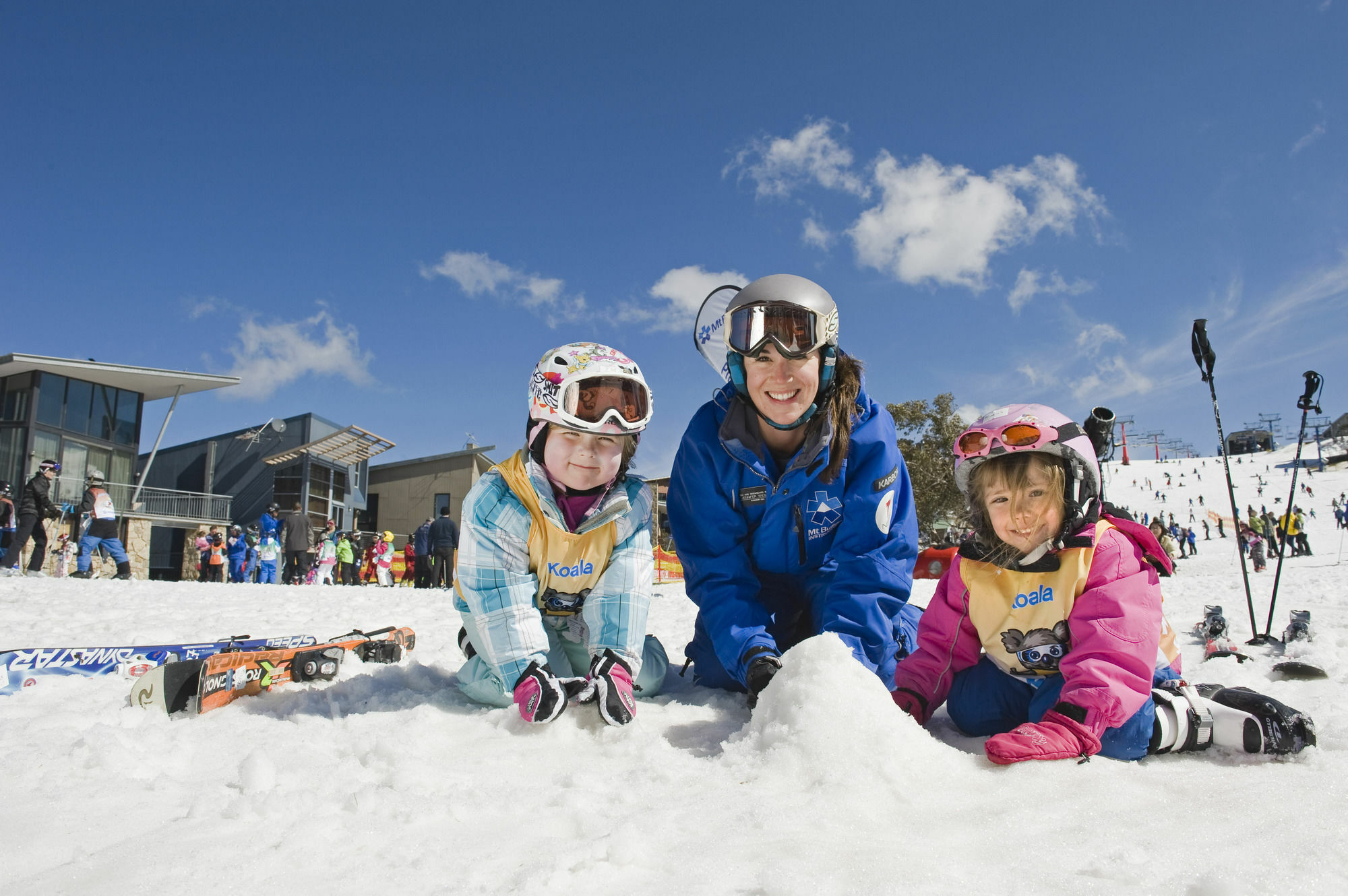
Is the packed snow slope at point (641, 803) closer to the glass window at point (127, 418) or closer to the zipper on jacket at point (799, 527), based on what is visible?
the zipper on jacket at point (799, 527)

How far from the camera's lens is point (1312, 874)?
1204 millimetres

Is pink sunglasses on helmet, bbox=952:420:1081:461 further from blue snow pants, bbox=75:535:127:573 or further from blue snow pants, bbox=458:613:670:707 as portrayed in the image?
blue snow pants, bbox=75:535:127:573

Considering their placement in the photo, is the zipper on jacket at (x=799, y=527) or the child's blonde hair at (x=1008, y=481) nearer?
the child's blonde hair at (x=1008, y=481)

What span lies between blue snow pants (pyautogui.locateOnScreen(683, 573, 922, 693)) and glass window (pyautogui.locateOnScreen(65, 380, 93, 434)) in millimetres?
27210

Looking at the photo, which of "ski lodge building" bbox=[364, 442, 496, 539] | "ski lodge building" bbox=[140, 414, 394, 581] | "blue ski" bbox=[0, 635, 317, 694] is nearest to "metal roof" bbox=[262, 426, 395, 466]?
"ski lodge building" bbox=[140, 414, 394, 581]

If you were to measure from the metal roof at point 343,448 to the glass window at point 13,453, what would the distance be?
757 centimetres

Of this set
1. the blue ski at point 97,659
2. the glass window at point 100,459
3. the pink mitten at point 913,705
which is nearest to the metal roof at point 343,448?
the glass window at point 100,459

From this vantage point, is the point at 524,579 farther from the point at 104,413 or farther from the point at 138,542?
the point at 104,413

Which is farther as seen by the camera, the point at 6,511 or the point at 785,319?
the point at 6,511

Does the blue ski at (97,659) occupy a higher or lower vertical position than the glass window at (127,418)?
lower

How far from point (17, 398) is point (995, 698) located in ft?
93.3

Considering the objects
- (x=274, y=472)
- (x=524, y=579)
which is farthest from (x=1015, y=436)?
(x=274, y=472)

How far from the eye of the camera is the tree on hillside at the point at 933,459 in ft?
81.4

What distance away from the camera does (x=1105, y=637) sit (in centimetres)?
208
